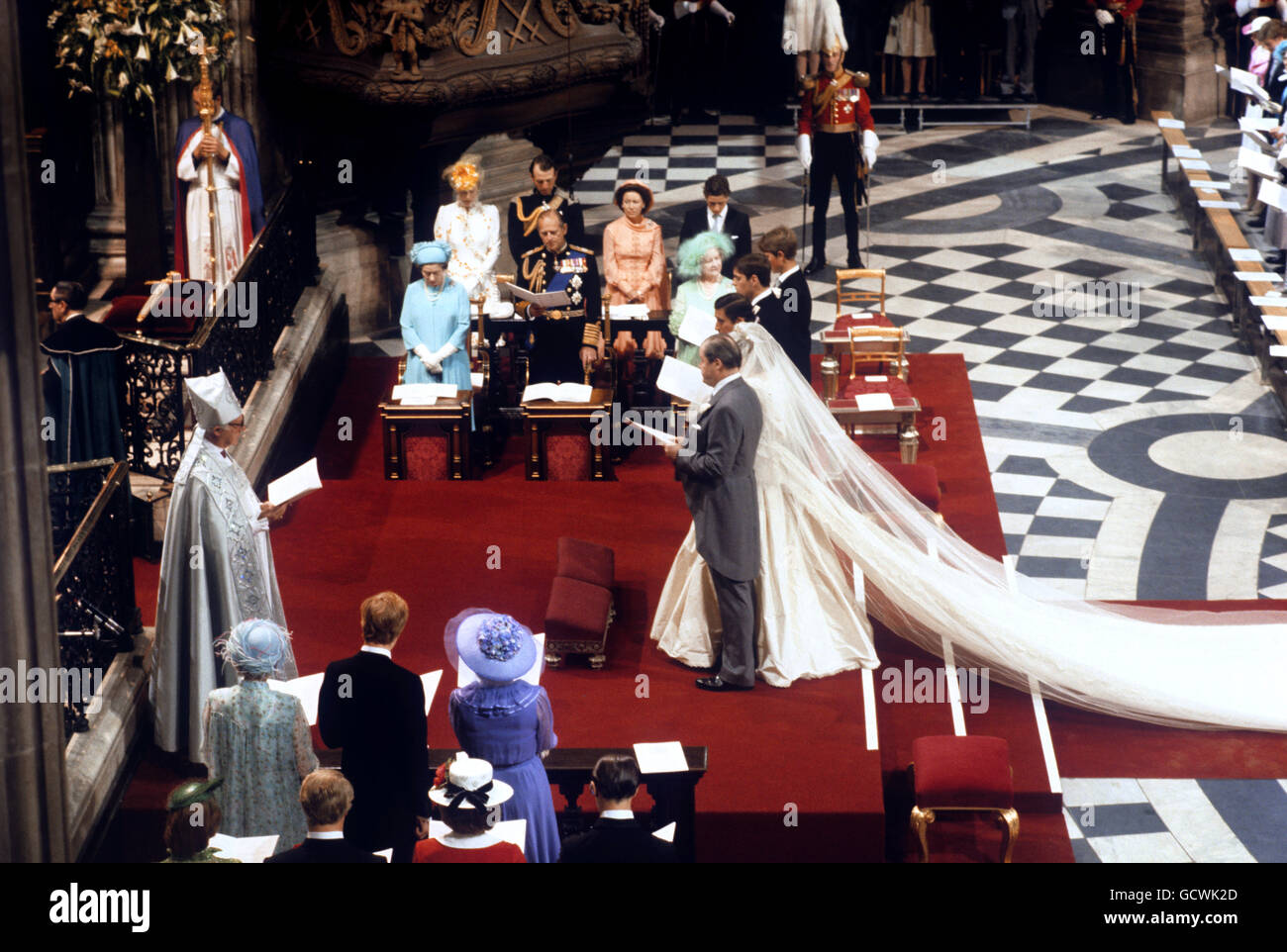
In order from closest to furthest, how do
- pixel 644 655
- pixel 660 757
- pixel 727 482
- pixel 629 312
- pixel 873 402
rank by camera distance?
pixel 660 757
pixel 727 482
pixel 644 655
pixel 873 402
pixel 629 312

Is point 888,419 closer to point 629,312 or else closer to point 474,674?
point 629,312

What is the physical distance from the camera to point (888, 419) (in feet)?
33.6

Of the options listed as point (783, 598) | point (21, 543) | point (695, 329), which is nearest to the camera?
point (21, 543)

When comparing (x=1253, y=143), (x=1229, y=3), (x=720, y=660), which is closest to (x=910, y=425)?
(x=720, y=660)

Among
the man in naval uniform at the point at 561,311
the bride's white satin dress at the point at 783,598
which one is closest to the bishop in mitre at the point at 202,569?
the bride's white satin dress at the point at 783,598

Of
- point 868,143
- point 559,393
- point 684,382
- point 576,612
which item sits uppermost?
point 868,143

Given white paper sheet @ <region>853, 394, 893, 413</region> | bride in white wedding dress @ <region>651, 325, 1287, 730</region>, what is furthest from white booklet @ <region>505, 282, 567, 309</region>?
bride in white wedding dress @ <region>651, 325, 1287, 730</region>

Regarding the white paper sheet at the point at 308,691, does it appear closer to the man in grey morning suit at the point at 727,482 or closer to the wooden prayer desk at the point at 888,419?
the man in grey morning suit at the point at 727,482

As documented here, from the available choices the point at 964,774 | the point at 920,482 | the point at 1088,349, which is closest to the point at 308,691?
the point at 964,774

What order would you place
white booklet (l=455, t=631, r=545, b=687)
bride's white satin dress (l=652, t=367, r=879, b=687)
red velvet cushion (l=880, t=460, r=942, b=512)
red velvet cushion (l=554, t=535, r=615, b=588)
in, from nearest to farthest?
1. white booklet (l=455, t=631, r=545, b=687)
2. bride's white satin dress (l=652, t=367, r=879, b=687)
3. red velvet cushion (l=554, t=535, r=615, b=588)
4. red velvet cushion (l=880, t=460, r=942, b=512)

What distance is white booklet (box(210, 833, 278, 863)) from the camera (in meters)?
5.46

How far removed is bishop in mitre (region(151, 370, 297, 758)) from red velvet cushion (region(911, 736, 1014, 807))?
8.20ft

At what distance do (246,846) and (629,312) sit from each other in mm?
5655

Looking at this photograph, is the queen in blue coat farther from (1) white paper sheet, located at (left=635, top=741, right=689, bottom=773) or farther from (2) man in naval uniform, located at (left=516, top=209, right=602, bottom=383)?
(1) white paper sheet, located at (left=635, top=741, right=689, bottom=773)
